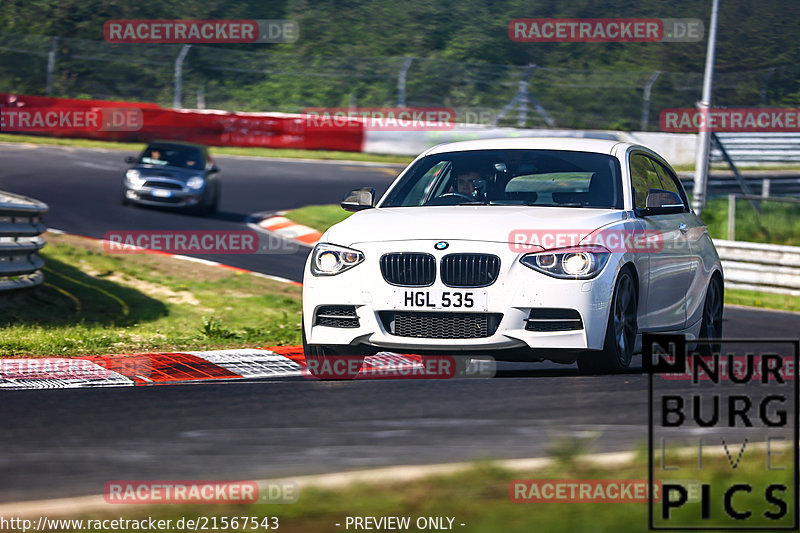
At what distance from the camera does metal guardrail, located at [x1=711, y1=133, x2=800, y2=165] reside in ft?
90.9

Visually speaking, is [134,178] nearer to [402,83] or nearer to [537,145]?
[537,145]

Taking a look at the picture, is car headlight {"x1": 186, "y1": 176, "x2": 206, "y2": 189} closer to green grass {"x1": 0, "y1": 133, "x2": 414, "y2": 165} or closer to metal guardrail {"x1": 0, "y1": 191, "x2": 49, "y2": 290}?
metal guardrail {"x1": 0, "y1": 191, "x2": 49, "y2": 290}

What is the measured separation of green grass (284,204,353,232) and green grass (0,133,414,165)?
28.7ft

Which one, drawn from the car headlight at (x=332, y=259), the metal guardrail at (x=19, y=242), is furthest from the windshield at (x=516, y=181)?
the metal guardrail at (x=19, y=242)

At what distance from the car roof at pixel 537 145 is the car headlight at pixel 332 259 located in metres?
1.51

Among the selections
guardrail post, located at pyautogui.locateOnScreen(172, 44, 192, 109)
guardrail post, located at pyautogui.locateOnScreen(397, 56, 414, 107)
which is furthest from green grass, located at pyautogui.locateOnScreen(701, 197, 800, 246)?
guardrail post, located at pyautogui.locateOnScreen(172, 44, 192, 109)

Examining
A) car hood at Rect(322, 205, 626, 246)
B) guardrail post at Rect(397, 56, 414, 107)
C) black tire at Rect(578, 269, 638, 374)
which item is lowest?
black tire at Rect(578, 269, 638, 374)

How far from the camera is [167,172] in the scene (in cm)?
2077

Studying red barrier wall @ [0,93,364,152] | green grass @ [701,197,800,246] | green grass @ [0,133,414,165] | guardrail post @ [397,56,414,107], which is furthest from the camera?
guardrail post @ [397,56,414,107]

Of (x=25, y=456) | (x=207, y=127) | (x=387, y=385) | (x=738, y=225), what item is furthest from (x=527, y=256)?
(x=207, y=127)

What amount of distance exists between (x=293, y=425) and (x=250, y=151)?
25.6 metres

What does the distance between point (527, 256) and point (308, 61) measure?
2771 cm

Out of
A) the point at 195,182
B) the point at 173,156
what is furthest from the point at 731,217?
the point at 173,156

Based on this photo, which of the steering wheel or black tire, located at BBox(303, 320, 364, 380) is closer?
black tire, located at BBox(303, 320, 364, 380)
